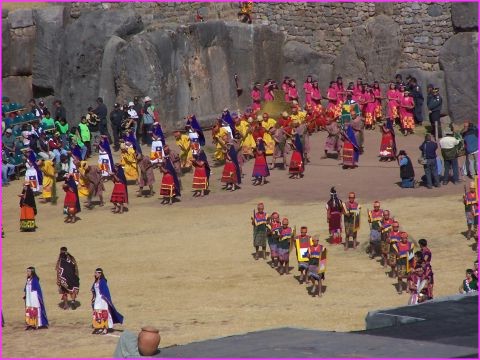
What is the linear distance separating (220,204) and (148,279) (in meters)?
6.05

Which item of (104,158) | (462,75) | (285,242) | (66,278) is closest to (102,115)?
(104,158)

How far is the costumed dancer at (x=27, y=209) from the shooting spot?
34.2m

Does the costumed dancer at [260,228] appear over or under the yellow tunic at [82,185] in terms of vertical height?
under

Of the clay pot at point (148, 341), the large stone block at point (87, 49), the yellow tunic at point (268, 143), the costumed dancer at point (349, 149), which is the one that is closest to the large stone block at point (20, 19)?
the large stone block at point (87, 49)

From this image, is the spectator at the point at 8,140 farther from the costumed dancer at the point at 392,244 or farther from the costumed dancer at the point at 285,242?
the costumed dancer at the point at 392,244

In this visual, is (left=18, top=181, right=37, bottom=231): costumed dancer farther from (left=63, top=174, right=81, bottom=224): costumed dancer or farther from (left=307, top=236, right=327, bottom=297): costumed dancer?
(left=307, top=236, right=327, bottom=297): costumed dancer

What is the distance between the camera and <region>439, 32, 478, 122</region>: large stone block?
4262 centimetres

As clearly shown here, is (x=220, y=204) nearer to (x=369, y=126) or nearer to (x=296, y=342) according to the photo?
(x=369, y=126)

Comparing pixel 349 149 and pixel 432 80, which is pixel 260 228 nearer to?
pixel 349 149

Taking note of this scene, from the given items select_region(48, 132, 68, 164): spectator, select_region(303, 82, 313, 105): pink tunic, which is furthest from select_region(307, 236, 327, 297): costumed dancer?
select_region(303, 82, 313, 105): pink tunic

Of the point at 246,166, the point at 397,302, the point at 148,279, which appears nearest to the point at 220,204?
the point at 246,166

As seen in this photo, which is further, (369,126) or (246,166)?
(369,126)

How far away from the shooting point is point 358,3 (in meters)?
45.8

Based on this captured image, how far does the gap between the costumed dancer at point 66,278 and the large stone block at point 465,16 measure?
18.2m
